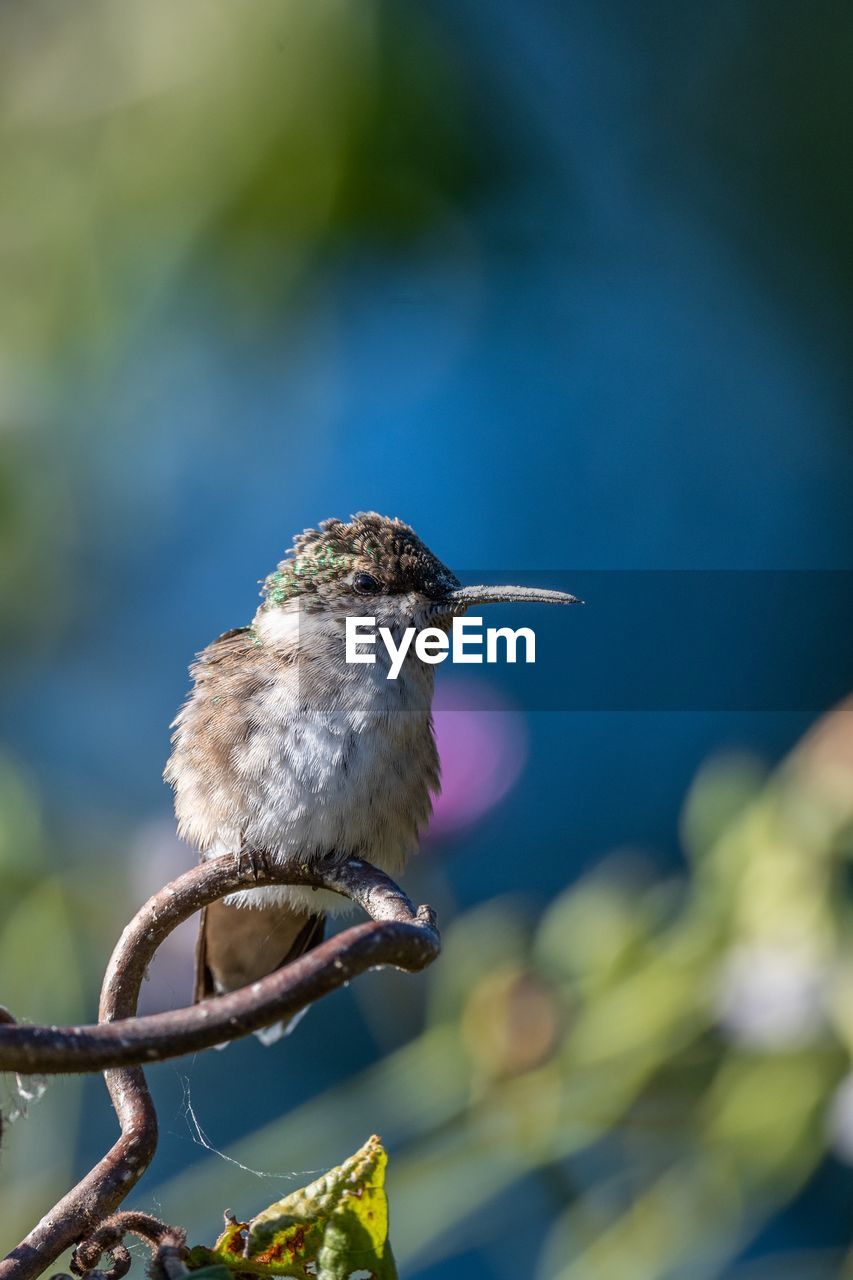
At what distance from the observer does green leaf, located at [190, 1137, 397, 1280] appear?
575mm

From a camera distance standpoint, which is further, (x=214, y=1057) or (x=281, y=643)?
(x=214, y=1057)

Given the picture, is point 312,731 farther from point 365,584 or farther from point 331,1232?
point 331,1232

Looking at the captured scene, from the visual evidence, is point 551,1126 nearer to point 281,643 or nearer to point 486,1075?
point 486,1075

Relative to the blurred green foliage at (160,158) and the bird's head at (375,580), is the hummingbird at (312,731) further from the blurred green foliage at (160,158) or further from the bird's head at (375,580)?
the blurred green foliage at (160,158)

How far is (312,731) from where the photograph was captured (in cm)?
147

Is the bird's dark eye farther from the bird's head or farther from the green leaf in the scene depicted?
the green leaf

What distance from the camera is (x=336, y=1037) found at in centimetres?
258

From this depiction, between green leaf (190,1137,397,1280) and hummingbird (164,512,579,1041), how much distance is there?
2.64 feet

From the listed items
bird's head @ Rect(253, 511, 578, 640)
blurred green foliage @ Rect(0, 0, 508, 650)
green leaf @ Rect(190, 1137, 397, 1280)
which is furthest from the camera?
blurred green foliage @ Rect(0, 0, 508, 650)

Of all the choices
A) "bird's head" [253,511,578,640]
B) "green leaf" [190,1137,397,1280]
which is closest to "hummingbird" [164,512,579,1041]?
"bird's head" [253,511,578,640]

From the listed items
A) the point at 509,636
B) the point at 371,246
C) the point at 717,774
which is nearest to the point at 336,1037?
the point at 509,636

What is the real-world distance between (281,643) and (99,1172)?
1.00 metres

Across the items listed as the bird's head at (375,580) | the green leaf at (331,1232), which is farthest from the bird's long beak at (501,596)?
the green leaf at (331,1232)

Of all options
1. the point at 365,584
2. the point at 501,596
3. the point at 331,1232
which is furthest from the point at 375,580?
the point at 331,1232
